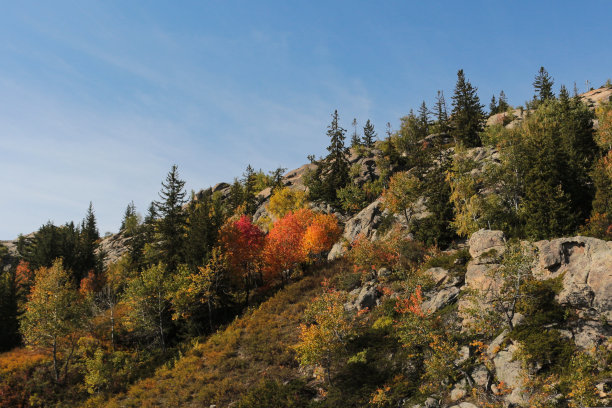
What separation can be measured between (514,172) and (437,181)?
8933mm

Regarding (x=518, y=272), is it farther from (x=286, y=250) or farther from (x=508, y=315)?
(x=286, y=250)

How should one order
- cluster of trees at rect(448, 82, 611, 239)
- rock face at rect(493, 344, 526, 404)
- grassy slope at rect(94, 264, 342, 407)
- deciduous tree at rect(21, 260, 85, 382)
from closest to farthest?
1. rock face at rect(493, 344, 526, 404)
2. grassy slope at rect(94, 264, 342, 407)
3. cluster of trees at rect(448, 82, 611, 239)
4. deciduous tree at rect(21, 260, 85, 382)

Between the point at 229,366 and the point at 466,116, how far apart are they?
221 ft

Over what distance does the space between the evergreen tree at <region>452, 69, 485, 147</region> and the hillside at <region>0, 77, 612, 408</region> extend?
6.66 meters

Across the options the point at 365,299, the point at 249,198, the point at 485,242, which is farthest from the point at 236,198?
the point at 485,242

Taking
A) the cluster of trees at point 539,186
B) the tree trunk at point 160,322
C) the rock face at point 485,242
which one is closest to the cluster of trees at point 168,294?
the tree trunk at point 160,322

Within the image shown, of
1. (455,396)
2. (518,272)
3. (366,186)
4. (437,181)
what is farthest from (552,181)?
(366,186)

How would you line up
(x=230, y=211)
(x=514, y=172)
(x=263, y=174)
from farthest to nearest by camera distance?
(x=263, y=174), (x=230, y=211), (x=514, y=172)

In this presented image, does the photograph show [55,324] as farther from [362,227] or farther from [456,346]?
[362,227]

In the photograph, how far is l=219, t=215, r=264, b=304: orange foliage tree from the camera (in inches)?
1713

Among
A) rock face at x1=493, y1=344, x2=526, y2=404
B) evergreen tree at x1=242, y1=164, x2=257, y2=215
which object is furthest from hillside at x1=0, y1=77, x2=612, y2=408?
evergreen tree at x1=242, y1=164, x2=257, y2=215

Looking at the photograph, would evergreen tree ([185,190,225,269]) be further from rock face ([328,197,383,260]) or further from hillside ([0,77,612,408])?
rock face ([328,197,383,260])

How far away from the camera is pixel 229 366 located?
95.9 ft

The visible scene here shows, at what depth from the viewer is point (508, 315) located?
21094 millimetres
